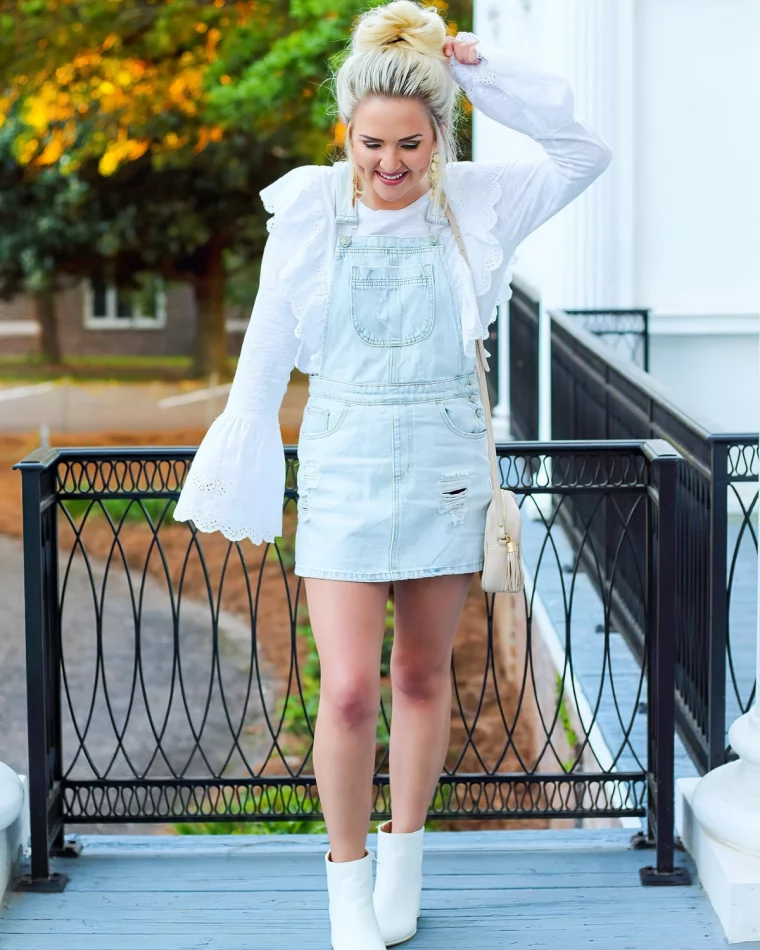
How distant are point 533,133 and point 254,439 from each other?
845 millimetres

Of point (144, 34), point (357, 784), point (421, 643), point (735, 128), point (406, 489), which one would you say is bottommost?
point (357, 784)

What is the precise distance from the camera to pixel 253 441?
9.39ft

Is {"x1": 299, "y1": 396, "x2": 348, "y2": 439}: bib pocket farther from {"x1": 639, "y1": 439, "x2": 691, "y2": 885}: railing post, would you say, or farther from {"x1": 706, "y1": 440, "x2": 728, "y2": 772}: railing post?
{"x1": 706, "y1": 440, "x2": 728, "y2": 772}: railing post

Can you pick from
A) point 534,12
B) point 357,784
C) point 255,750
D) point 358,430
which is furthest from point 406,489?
point 534,12

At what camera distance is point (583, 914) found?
3182 mm

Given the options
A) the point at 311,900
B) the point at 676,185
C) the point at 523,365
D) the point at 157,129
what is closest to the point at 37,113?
the point at 157,129

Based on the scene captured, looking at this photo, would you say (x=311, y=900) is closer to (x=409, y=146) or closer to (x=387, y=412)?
(x=387, y=412)

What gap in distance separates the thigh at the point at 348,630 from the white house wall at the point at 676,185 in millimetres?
5333

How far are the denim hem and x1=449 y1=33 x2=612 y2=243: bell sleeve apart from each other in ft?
2.27

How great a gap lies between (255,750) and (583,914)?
164 inches

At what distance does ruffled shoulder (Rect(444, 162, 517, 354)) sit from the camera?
9.09 ft

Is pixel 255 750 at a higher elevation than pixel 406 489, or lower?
lower

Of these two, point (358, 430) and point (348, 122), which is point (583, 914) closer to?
point (358, 430)

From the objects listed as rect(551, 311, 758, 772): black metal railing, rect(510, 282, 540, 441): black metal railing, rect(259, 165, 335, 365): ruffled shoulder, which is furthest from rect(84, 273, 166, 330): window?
rect(259, 165, 335, 365): ruffled shoulder
